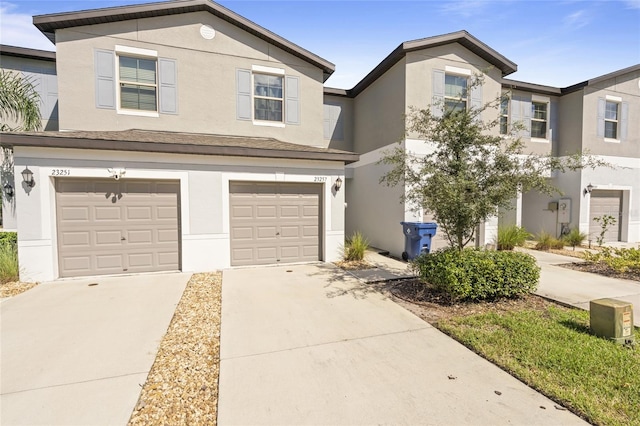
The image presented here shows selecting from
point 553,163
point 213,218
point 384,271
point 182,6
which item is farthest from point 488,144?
A: point 182,6

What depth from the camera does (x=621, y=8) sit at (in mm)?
7043

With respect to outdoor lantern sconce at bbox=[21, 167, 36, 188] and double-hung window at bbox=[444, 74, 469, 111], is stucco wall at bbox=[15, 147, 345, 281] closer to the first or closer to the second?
outdoor lantern sconce at bbox=[21, 167, 36, 188]

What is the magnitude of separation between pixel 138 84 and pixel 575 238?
16.8 m

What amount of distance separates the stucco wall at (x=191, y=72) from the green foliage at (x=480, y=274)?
21.2ft

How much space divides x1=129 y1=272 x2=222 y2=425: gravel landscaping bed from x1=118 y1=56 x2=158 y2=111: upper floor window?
6589 millimetres

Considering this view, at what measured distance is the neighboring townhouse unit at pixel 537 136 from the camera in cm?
1034

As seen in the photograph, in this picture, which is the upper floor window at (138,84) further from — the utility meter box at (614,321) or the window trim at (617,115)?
the window trim at (617,115)

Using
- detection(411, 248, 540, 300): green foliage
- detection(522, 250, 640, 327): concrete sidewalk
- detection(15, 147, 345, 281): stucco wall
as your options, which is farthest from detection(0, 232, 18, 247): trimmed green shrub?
detection(522, 250, 640, 327): concrete sidewalk

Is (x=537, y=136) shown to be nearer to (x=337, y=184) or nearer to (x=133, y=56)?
(x=337, y=184)

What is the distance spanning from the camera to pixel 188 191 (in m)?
7.68

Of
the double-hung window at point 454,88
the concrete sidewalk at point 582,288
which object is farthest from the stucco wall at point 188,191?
the concrete sidewalk at point 582,288

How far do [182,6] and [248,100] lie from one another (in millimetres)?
3193

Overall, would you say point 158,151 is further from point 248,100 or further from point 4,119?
point 4,119

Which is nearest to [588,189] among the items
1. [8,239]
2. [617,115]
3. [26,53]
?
[617,115]
